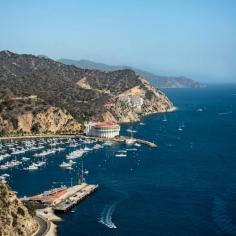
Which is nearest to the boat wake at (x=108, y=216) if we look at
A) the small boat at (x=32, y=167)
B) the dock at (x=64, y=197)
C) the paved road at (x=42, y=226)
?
the dock at (x=64, y=197)

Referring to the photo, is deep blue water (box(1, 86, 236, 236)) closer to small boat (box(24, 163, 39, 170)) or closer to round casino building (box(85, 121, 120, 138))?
small boat (box(24, 163, 39, 170))

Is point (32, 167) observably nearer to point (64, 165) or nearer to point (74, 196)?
point (64, 165)

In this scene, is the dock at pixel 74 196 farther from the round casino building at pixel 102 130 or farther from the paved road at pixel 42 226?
the round casino building at pixel 102 130

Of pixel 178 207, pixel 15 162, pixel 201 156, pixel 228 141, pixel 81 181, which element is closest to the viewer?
pixel 178 207

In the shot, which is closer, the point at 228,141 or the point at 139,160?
the point at 139,160

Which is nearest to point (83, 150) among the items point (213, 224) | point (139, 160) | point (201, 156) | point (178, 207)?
point (139, 160)

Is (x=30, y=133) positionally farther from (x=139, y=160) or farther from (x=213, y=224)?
(x=213, y=224)
